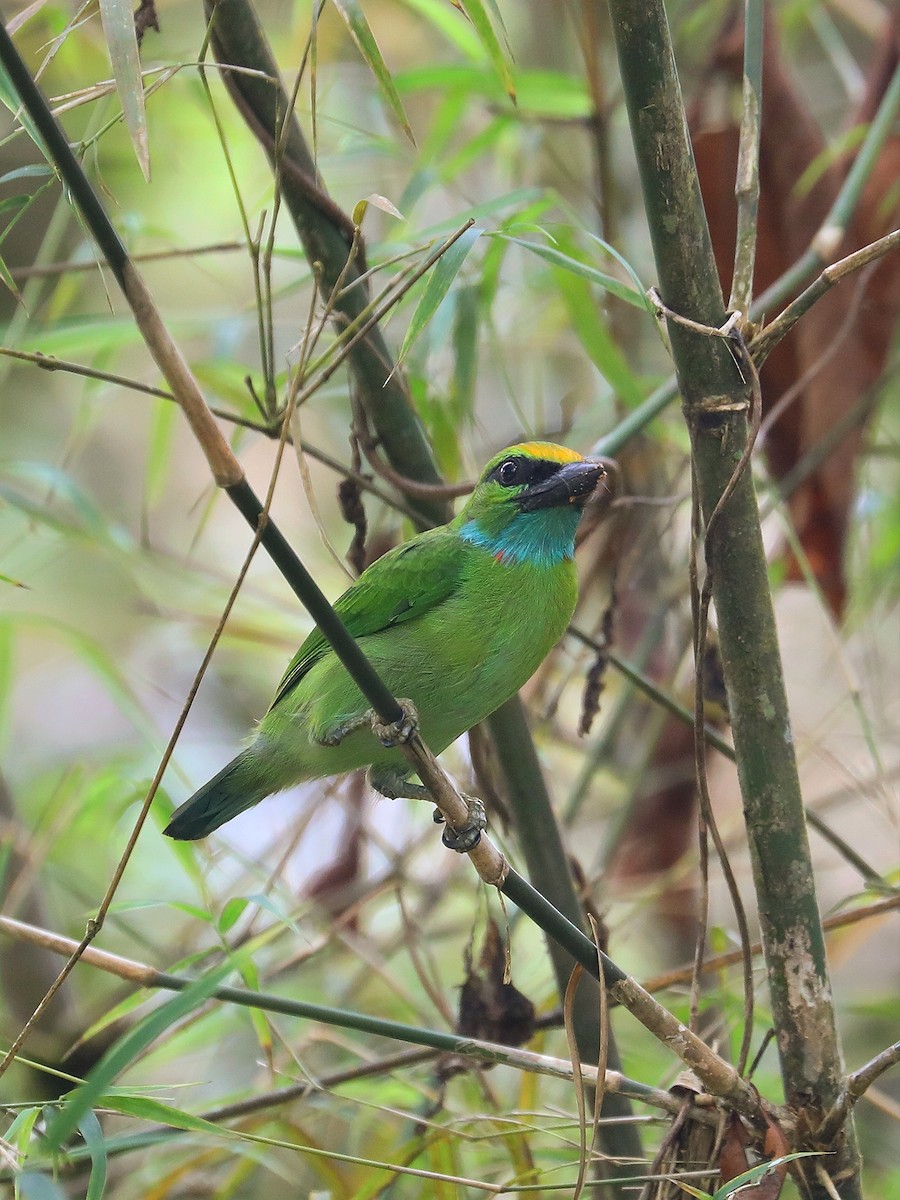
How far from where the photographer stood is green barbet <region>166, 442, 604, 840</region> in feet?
7.22

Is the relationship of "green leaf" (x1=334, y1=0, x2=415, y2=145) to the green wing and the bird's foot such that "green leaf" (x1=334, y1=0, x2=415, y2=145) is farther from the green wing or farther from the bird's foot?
the bird's foot

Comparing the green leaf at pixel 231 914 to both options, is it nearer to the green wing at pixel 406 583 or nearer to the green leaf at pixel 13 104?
the green wing at pixel 406 583

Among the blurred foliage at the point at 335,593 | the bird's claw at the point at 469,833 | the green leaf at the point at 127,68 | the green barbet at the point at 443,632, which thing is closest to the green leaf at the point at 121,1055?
the blurred foliage at the point at 335,593

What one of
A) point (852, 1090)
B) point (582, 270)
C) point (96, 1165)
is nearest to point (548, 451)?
point (582, 270)

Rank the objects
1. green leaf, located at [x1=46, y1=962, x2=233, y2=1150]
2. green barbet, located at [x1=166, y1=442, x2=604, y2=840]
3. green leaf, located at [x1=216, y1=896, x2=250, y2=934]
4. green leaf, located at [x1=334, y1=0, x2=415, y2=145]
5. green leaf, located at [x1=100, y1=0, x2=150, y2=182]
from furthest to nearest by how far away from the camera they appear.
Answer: green barbet, located at [x1=166, y1=442, x2=604, y2=840] < green leaf, located at [x1=216, y1=896, x2=250, y2=934] < green leaf, located at [x1=334, y1=0, x2=415, y2=145] < green leaf, located at [x1=100, y1=0, x2=150, y2=182] < green leaf, located at [x1=46, y1=962, x2=233, y2=1150]

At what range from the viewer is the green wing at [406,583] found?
2.36m

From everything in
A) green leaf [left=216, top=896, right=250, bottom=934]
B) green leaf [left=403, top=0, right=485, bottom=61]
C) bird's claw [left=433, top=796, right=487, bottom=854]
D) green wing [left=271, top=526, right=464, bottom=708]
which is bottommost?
green leaf [left=216, top=896, right=250, bottom=934]

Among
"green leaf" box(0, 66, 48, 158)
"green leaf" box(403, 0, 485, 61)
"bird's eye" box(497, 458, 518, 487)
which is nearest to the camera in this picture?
"green leaf" box(0, 66, 48, 158)

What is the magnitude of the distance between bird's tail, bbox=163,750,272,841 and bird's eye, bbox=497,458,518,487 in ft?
2.70

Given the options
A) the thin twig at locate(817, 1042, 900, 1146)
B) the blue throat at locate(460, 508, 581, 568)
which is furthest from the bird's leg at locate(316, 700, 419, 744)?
the thin twig at locate(817, 1042, 900, 1146)

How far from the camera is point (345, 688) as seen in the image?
2.31m

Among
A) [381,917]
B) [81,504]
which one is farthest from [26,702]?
[81,504]

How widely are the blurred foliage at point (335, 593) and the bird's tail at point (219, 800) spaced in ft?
0.39

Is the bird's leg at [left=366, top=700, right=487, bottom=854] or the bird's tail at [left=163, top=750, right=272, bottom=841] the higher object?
the bird's leg at [left=366, top=700, right=487, bottom=854]
